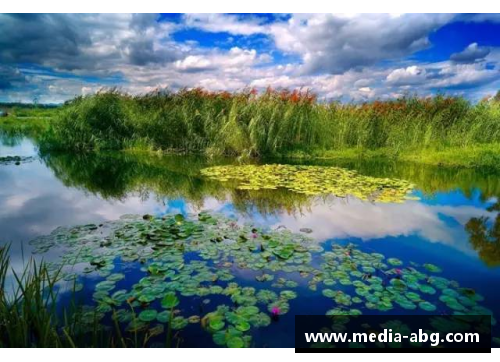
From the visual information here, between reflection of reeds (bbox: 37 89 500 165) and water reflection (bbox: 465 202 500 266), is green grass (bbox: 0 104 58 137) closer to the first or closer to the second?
reflection of reeds (bbox: 37 89 500 165)

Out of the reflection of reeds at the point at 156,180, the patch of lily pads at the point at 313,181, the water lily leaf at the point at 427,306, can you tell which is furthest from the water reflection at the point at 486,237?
the reflection of reeds at the point at 156,180

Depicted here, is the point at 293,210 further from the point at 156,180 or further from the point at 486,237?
the point at 156,180

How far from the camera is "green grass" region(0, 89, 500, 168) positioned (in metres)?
8.86

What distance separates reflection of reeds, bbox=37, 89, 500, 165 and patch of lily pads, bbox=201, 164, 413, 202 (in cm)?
188

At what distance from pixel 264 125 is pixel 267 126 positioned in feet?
0.25

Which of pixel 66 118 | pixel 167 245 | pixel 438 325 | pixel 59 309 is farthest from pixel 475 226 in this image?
pixel 66 118

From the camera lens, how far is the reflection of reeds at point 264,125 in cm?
903

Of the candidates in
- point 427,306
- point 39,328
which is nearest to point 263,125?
point 427,306

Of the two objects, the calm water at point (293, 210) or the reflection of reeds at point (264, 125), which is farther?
the reflection of reeds at point (264, 125)

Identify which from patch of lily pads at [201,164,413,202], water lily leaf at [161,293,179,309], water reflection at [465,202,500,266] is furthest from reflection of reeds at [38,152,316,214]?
water lily leaf at [161,293,179,309]

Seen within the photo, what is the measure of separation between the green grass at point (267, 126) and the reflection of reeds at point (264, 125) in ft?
Result: 0.08

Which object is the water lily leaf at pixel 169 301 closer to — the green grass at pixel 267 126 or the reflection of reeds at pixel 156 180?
the reflection of reeds at pixel 156 180

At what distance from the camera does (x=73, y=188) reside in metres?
5.72

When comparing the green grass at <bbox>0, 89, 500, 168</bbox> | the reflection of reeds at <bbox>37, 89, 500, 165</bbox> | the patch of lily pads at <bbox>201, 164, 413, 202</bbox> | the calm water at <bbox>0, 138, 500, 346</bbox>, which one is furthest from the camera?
the reflection of reeds at <bbox>37, 89, 500, 165</bbox>
